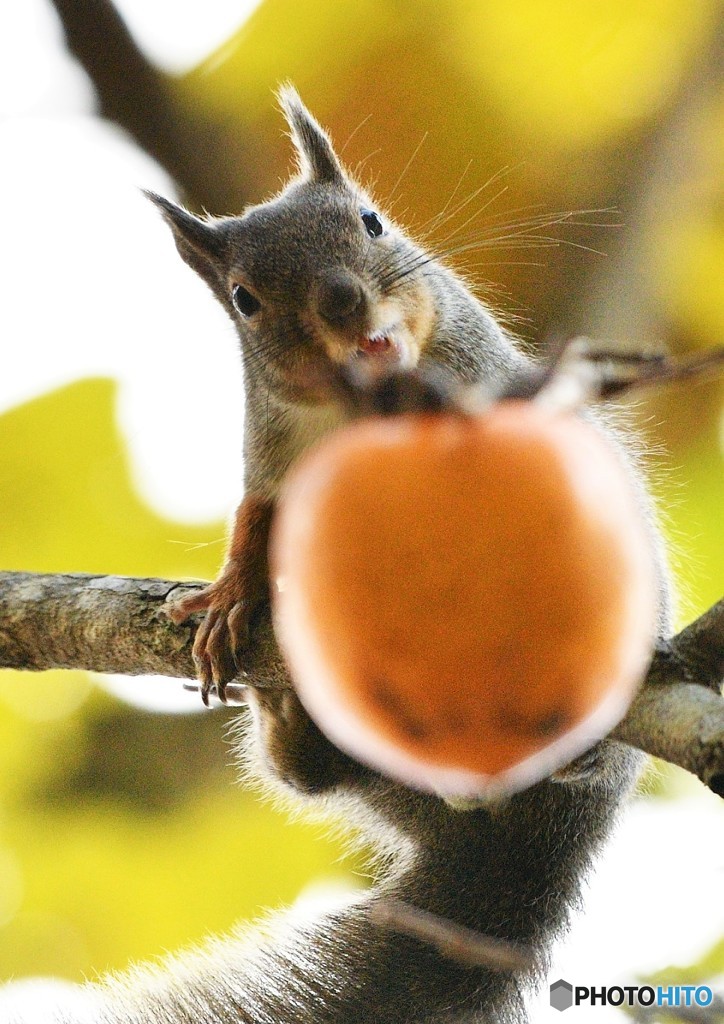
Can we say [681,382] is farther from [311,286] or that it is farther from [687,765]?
[311,286]

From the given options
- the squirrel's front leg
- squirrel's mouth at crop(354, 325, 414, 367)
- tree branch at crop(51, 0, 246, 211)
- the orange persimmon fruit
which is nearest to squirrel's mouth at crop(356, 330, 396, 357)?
squirrel's mouth at crop(354, 325, 414, 367)

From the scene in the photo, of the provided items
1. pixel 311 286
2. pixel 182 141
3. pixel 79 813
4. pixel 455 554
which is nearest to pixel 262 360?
pixel 311 286

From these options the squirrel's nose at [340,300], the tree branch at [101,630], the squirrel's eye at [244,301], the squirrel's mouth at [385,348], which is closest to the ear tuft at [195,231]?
the squirrel's eye at [244,301]

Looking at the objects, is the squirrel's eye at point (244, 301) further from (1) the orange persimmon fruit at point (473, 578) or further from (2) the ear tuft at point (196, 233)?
(1) the orange persimmon fruit at point (473, 578)

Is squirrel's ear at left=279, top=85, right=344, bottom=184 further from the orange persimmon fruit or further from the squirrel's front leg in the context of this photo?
the orange persimmon fruit

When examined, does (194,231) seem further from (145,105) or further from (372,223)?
(372,223)

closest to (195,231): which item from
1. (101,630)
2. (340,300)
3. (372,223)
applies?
(372,223)

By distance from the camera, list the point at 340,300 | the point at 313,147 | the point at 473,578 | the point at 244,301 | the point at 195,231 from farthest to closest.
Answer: the point at 313,147
the point at 195,231
the point at 244,301
the point at 340,300
the point at 473,578
